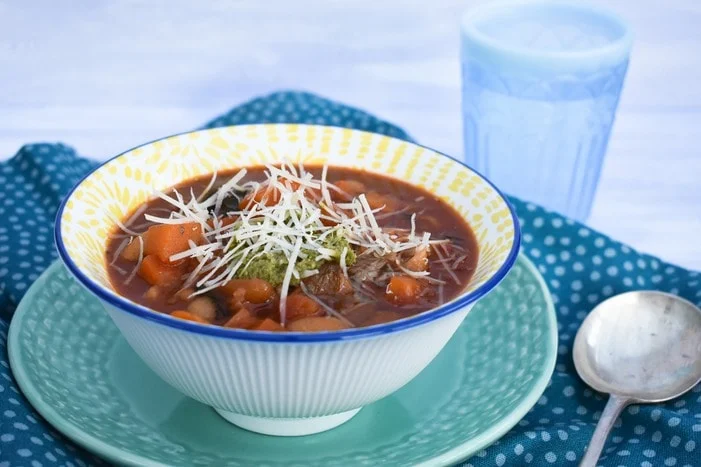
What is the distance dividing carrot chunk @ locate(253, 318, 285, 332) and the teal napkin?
566 millimetres

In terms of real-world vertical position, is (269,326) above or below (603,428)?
above

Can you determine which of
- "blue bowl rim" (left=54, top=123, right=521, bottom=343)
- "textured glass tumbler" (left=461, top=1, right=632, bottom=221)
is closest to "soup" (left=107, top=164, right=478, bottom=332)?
"blue bowl rim" (left=54, top=123, right=521, bottom=343)

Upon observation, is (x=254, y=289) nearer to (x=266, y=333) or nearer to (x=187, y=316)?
(x=187, y=316)

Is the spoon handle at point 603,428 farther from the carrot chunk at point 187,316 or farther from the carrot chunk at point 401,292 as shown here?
the carrot chunk at point 187,316

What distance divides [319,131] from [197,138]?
1.26 feet

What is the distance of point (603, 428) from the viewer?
2312 millimetres

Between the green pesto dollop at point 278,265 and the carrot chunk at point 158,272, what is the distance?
162 mm

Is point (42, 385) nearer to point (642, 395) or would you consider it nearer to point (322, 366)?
point (322, 366)

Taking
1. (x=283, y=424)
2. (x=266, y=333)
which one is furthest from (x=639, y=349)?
(x=266, y=333)

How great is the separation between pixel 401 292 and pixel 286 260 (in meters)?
0.29

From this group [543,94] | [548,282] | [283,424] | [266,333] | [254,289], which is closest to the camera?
[266,333]

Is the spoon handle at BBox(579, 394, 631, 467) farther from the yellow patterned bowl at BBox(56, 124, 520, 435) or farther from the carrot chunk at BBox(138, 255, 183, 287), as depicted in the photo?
the carrot chunk at BBox(138, 255, 183, 287)

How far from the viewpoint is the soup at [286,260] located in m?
2.13

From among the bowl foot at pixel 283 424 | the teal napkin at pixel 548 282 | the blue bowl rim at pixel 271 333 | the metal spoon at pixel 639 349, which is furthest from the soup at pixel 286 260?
the metal spoon at pixel 639 349
